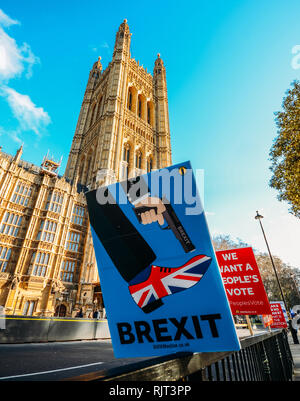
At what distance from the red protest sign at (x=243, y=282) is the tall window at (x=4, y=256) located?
22.6m

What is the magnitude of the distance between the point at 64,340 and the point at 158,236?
40.3 feet

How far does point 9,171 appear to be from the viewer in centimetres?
2273

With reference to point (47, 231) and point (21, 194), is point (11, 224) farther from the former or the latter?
point (21, 194)

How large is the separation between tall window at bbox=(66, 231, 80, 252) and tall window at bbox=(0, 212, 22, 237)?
17.9 feet

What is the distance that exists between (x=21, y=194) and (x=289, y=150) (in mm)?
25211

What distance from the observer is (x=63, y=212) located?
25.5 meters

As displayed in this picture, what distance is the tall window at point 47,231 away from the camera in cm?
2270

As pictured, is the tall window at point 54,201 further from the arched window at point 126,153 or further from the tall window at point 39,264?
the arched window at point 126,153

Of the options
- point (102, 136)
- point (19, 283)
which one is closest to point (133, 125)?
point (102, 136)

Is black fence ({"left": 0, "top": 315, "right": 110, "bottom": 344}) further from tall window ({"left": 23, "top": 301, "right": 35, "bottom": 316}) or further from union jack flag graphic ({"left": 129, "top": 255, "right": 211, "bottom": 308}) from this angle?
tall window ({"left": 23, "top": 301, "right": 35, "bottom": 316})

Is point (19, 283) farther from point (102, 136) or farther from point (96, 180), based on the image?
point (102, 136)

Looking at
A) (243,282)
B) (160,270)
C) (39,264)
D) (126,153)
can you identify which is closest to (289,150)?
(243,282)

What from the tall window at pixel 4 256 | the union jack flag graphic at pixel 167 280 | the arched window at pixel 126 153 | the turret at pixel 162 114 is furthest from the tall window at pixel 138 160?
the union jack flag graphic at pixel 167 280

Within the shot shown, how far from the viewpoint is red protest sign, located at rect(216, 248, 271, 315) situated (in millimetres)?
4348
